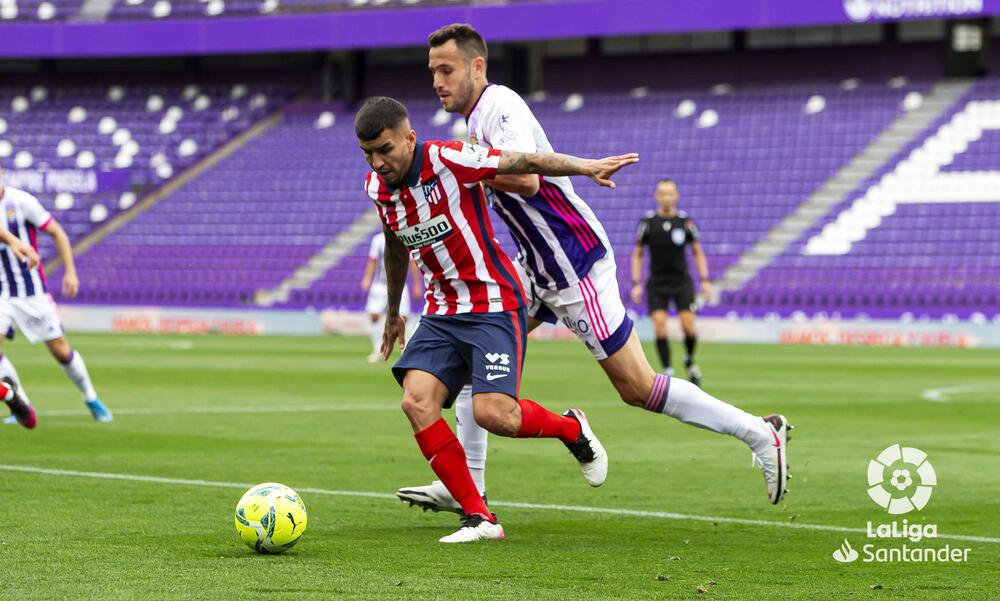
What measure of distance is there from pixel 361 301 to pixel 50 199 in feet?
36.1

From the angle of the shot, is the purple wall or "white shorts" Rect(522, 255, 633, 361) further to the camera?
the purple wall

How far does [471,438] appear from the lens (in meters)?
7.08

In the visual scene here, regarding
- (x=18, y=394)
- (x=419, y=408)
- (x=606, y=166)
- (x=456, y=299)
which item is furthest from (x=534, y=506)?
(x=18, y=394)

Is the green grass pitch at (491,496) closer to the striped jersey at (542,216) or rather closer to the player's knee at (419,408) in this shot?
the player's knee at (419,408)

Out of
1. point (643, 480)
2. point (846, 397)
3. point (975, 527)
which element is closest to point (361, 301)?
point (846, 397)

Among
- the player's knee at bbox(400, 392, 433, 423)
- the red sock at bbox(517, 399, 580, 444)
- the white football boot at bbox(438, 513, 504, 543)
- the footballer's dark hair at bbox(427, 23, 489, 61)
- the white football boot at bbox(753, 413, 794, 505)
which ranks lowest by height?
the white football boot at bbox(438, 513, 504, 543)

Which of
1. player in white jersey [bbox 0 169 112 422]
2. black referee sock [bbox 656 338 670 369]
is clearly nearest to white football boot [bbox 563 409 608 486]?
player in white jersey [bbox 0 169 112 422]

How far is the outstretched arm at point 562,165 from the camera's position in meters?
6.04

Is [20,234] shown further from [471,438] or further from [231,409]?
[471,438]

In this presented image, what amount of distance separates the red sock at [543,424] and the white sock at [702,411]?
367mm

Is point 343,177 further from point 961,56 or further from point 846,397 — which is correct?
point 846,397

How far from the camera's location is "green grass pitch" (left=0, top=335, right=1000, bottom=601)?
533cm

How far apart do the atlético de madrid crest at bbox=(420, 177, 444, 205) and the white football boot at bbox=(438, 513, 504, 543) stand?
1.36 m

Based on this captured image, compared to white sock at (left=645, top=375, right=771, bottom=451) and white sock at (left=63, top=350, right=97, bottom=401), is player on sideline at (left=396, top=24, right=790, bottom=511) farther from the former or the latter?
white sock at (left=63, top=350, right=97, bottom=401)
